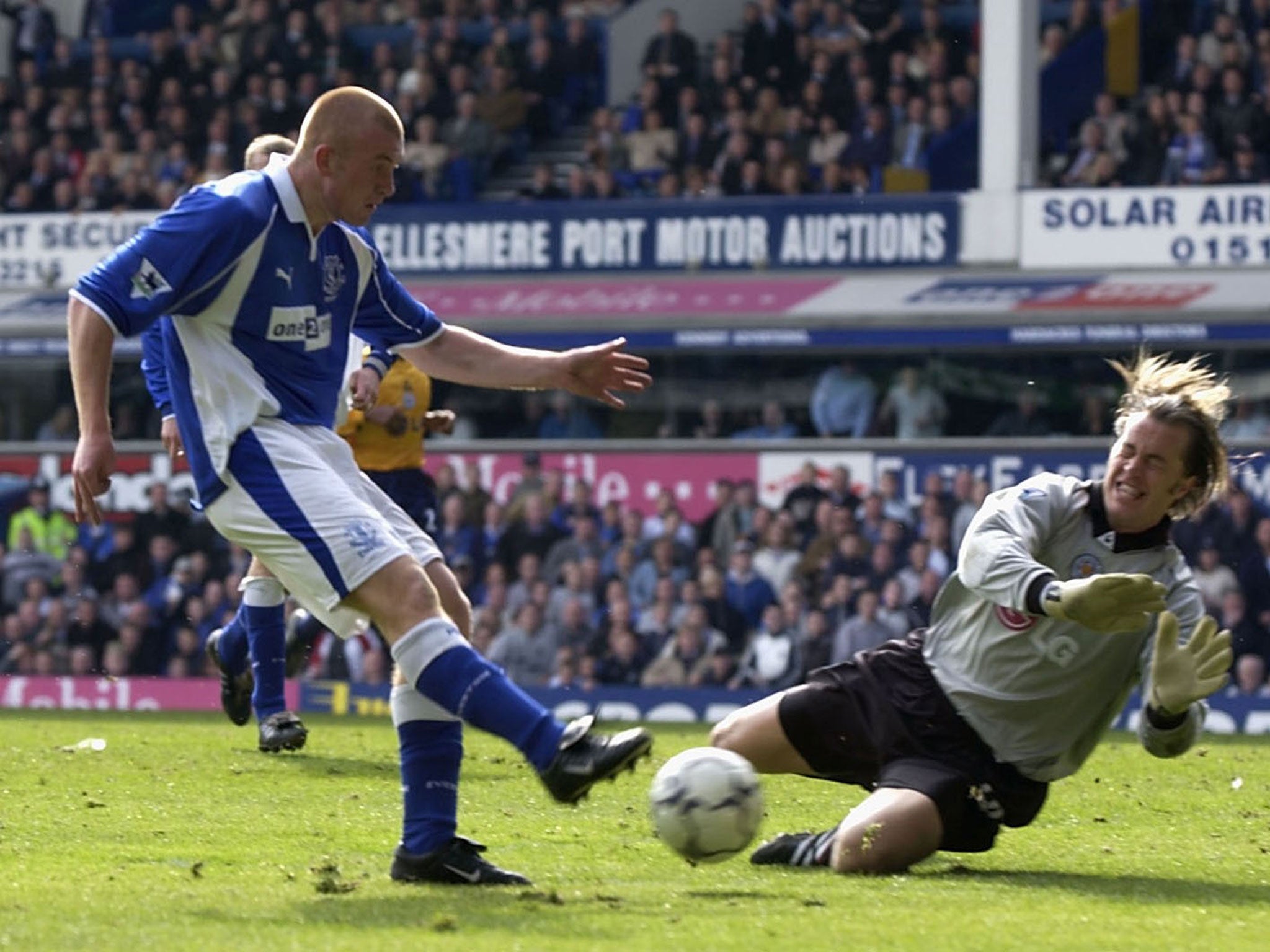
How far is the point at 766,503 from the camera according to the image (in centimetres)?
1592

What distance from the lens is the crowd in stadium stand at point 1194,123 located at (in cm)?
1847

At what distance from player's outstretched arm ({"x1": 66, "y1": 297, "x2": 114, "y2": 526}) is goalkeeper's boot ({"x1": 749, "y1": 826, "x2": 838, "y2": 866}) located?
6.87ft

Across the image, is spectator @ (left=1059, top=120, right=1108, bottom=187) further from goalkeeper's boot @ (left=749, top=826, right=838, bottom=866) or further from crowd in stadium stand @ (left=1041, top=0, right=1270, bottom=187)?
goalkeeper's boot @ (left=749, top=826, right=838, bottom=866)

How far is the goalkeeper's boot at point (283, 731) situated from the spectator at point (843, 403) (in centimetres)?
860

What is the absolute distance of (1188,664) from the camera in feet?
19.3

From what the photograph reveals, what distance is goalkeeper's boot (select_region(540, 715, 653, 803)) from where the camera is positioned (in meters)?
5.23

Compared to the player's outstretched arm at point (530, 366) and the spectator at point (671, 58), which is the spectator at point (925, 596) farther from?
the player's outstretched arm at point (530, 366)

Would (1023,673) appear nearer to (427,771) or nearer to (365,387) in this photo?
(427,771)

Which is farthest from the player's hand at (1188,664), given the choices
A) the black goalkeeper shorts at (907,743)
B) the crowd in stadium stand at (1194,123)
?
the crowd in stadium stand at (1194,123)

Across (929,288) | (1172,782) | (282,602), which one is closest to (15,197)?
(929,288)

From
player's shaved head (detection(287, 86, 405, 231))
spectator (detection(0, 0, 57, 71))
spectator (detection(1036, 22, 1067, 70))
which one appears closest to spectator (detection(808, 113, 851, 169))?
spectator (detection(1036, 22, 1067, 70))

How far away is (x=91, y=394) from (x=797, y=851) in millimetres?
2325

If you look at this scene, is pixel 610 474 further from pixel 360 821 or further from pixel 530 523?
pixel 360 821

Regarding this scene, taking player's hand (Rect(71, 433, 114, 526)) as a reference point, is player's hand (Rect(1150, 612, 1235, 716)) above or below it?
below
